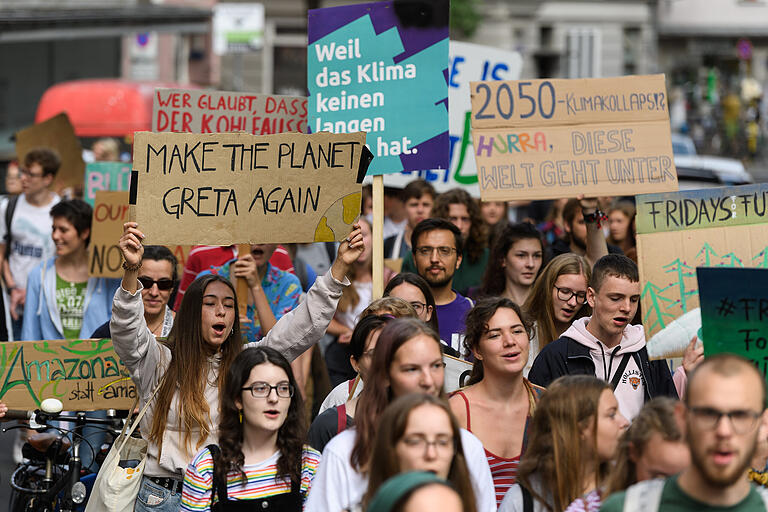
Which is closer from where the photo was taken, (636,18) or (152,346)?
(152,346)

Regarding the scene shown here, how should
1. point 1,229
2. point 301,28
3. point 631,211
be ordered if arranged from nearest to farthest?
point 631,211, point 1,229, point 301,28

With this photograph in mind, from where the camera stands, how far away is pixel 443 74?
696 cm

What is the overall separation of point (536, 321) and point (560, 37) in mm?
39555

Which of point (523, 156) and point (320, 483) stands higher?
point (523, 156)

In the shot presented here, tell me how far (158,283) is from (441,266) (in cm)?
154

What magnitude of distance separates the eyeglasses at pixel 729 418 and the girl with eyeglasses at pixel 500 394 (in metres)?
1.64

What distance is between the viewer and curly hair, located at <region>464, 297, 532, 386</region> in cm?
512

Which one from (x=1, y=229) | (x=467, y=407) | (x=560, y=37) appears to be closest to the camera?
(x=467, y=407)

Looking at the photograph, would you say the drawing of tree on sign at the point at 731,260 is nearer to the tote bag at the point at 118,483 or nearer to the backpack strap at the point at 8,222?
the tote bag at the point at 118,483

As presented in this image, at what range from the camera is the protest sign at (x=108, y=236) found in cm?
781

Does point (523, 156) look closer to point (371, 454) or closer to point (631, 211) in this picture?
point (631, 211)

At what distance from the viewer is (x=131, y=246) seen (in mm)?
5309

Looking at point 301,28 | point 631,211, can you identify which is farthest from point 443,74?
point 301,28

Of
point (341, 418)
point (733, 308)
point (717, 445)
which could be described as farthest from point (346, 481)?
point (733, 308)
